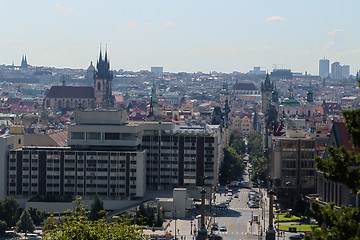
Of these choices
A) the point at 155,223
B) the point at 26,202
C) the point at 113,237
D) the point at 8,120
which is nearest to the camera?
the point at 113,237

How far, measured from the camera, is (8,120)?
18475 cm

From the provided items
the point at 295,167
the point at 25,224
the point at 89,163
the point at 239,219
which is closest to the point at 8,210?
the point at 25,224

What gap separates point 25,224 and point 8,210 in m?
3.85

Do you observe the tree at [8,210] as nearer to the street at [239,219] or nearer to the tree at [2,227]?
the tree at [2,227]

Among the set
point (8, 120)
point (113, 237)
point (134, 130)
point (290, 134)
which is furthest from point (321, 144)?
point (8, 120)

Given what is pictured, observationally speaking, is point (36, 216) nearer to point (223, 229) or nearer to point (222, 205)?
point (223, 229)

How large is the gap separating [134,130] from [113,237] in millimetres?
53749

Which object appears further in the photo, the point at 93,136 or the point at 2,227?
the point at 93,136

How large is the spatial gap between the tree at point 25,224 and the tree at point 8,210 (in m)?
2.88

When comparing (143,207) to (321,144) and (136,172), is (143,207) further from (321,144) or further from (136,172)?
(321,144)

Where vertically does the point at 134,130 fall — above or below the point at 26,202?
above

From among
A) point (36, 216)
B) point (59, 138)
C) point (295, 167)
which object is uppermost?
point (59, 138)

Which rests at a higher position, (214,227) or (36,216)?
(36,216)

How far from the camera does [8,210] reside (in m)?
83.1
